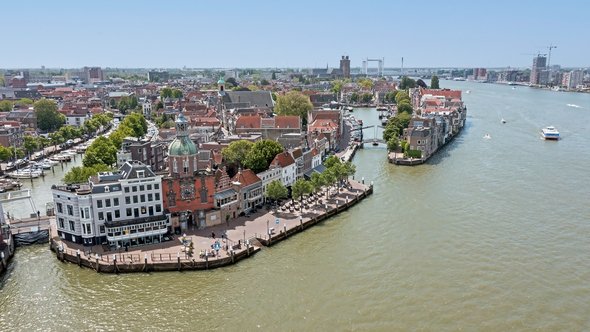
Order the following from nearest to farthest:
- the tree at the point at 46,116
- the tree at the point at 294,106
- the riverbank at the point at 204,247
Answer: the riverbank at the point at 204,247, the tree at the point at 46,116, the tree at the point at 294,106

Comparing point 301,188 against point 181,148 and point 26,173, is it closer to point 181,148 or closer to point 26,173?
point 181,148

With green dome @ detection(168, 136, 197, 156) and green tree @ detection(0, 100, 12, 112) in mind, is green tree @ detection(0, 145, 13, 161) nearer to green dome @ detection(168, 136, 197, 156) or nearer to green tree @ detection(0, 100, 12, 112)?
green dome @ detection(168, 136, 197, 156)

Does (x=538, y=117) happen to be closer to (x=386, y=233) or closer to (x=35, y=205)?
(x=386, y=233)

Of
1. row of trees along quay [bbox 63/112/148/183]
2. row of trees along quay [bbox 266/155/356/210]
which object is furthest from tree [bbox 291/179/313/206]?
row of trees along quay [bbox 63/112/148/183]

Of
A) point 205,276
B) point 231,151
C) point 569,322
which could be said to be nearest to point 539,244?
point 569,322

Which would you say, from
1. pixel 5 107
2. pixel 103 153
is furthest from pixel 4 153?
pixel 5 107

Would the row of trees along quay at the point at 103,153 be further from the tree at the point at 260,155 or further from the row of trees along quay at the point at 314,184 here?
the row of trees along quay at the point at 314,184

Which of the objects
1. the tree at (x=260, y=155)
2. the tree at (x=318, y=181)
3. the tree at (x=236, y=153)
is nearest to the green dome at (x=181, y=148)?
the tree at (x=260, y=155)
